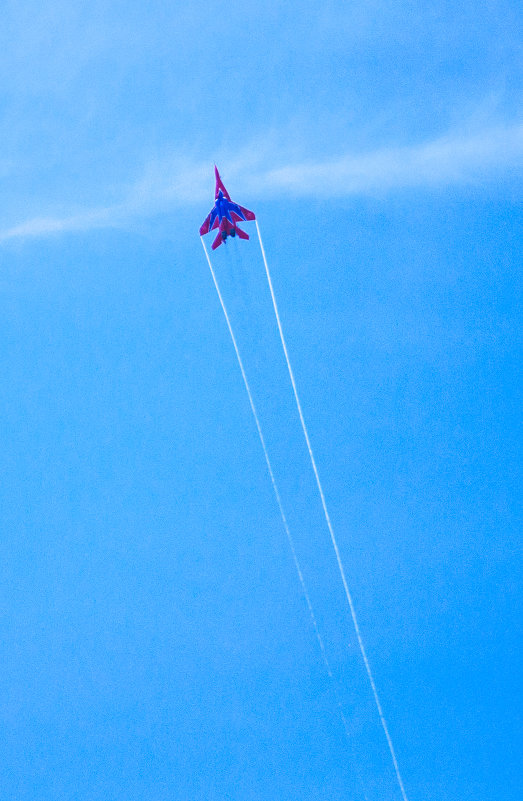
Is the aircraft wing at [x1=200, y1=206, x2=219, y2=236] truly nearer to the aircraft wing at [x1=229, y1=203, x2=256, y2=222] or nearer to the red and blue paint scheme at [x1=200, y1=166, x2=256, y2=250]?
the red and blue paint scheme at [x1=200, y1=166, x2=256, y2=250]

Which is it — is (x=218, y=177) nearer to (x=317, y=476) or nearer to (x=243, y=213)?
(x=243, y=213)

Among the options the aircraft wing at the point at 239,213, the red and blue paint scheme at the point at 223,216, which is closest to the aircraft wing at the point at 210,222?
the red and blue paint scheme at the point at 223,216

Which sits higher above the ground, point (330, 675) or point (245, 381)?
point (245, 381)

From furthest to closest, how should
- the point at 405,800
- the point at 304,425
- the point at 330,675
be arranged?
the point at 304,425 < the point at 330,675 < the point at 405,800

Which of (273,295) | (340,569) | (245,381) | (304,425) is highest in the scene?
A: (273,295)

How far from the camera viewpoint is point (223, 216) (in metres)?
20.1

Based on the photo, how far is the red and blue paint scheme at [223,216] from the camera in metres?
19.8

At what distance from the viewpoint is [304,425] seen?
2122 cm

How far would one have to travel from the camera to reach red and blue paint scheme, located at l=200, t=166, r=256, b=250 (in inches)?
779

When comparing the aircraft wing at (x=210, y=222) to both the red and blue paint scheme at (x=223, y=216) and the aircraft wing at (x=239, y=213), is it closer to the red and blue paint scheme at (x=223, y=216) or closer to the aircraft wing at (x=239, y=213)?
the red and blue paint scheme at (x=223, y=216)

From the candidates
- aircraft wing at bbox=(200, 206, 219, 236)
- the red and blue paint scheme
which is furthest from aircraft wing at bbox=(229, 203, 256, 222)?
aircraft wing at bbox=(200, 206, 219, 236)

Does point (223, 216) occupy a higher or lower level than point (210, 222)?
lower

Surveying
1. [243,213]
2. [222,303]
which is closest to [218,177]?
[243,213]

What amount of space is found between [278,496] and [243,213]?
8.79 meters
